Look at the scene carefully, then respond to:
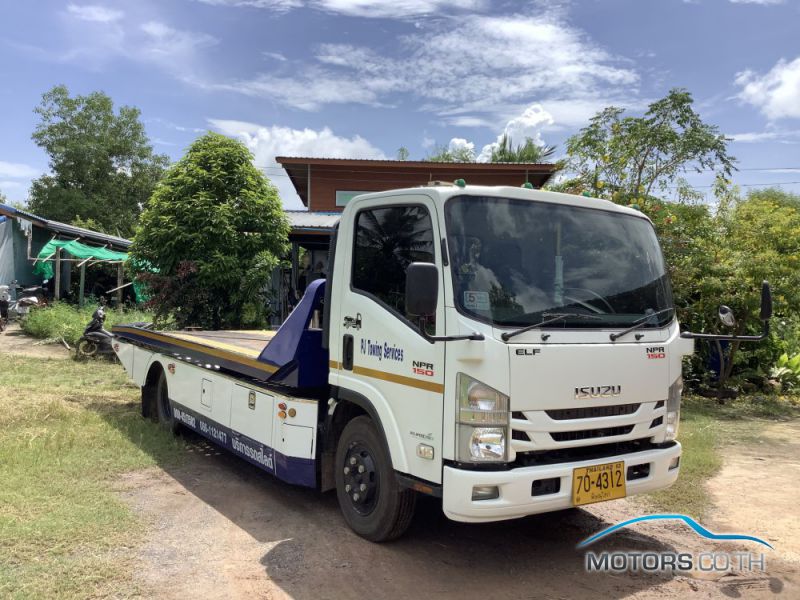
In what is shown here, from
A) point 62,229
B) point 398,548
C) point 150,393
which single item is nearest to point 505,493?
point 398,548

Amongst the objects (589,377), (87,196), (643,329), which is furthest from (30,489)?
(87,196)

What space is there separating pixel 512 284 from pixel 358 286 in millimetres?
1160

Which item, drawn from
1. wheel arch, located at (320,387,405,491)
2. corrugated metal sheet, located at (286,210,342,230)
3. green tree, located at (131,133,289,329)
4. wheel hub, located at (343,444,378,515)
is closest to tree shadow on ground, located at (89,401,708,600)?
wheel hub, located at (343,444,378,515)

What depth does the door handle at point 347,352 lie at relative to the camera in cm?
428

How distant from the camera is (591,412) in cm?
367

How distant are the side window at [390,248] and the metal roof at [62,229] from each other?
16.6 meters

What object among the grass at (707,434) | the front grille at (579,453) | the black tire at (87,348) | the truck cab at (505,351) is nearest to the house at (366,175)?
the black tire at (87,348)

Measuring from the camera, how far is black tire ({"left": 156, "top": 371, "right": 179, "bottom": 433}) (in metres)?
7.20

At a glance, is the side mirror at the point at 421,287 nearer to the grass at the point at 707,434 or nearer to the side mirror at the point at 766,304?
the side mirror at the point at 766,304

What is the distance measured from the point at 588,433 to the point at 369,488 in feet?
4.91

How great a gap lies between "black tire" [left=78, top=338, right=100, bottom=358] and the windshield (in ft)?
36.7

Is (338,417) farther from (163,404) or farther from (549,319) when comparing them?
(163,404)

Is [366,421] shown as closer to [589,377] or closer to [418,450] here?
[418,450]

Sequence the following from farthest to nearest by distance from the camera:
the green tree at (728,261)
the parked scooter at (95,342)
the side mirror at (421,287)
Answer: the parked scooter at (95,342), the green tree at (728,261), the side mirror at (421,287)
